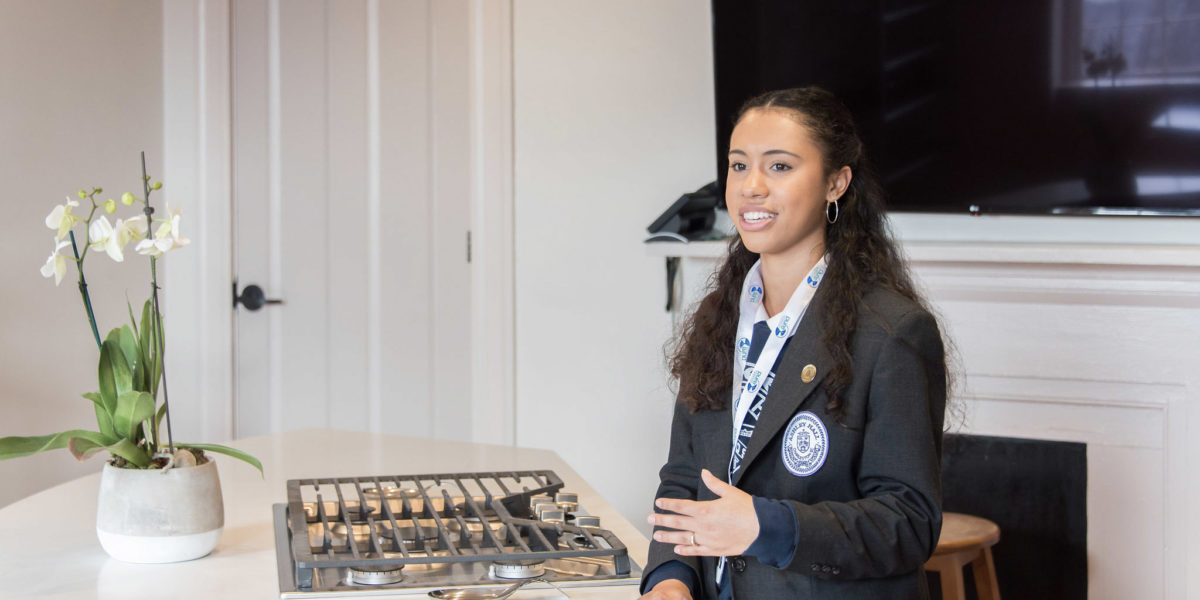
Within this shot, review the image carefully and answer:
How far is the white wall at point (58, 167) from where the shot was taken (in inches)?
115

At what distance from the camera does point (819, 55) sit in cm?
296

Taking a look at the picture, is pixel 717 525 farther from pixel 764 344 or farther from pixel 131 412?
pixel 131 412

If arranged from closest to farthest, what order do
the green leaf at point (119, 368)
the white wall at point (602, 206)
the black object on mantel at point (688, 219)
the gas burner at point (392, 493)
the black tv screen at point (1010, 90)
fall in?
the green leaf at point (119, 368) < the gas burner at point (392, 493) < the black tv screen at point (1010, 90) < the black object on mantel at point (688, 219) < the white wall at point (602, 206)

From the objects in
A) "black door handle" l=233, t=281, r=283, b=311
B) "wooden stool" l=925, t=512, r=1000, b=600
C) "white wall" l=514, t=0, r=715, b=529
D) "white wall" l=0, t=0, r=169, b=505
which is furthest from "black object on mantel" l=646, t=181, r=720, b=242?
"white wall" l=0, t=0, r=169, b=505

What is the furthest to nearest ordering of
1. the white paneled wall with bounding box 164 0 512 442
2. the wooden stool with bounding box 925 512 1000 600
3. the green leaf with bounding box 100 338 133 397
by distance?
the white paneled wall with bounding box 164 0 512 442 → the wooden stool with bounding box 925 512 1000 600 → the green leaf with bounding box 100 338 133 397

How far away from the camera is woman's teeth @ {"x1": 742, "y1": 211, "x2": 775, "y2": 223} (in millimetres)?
1387

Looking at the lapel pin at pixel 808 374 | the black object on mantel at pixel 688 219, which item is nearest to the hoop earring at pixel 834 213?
the lapel pin at pixel 808 374

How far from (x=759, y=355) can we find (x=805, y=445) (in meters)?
0.15

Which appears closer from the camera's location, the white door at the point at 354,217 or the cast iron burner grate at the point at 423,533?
the cast iron burner grate at the point at 423,533

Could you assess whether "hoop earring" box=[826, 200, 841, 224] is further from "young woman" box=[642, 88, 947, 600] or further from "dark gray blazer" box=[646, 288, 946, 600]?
"dark gray blazer" box=[646, 288, 946, 600]

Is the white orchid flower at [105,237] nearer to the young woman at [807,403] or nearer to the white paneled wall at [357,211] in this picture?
the young woman at [807,403]

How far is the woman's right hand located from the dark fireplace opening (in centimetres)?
177

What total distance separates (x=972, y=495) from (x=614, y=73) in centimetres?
162

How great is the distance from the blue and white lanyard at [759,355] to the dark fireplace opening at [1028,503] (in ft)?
5.47
